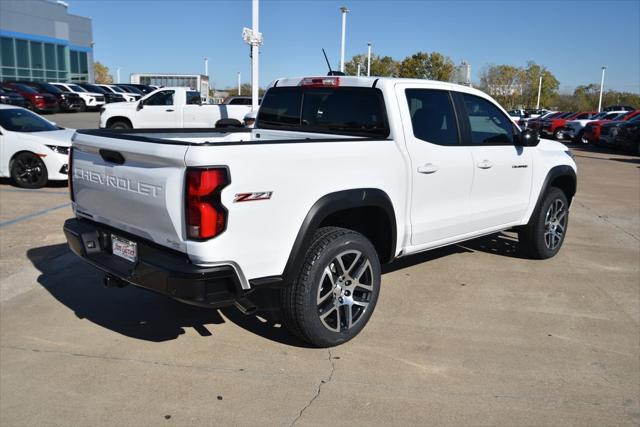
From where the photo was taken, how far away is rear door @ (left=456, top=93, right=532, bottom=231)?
5176 mm

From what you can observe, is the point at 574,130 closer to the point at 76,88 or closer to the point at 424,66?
the point at 424,66

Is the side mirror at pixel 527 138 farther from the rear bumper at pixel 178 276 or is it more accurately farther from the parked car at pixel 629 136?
the parked car at pixel 629 136

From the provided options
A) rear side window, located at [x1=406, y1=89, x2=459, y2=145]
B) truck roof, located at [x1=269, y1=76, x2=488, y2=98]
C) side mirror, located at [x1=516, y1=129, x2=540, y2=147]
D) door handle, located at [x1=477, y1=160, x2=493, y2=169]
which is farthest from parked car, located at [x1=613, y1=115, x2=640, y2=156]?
rear side window, located at [x1=406, y1=89, x2=459, y2=145]

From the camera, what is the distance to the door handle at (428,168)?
4514mm

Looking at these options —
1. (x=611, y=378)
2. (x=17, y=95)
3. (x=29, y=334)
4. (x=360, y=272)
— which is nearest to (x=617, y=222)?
(x=611, y=378)

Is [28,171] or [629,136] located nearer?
[28,171]

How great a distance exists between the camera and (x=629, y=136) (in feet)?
66.8

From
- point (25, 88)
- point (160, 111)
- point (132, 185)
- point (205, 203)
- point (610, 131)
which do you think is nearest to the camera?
point (205, 203)

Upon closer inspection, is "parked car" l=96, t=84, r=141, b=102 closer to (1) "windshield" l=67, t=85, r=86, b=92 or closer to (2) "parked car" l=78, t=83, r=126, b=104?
(2) "parked car" l=78, t=83, r=126, b=104

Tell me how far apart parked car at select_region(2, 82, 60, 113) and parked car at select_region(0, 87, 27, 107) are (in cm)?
60

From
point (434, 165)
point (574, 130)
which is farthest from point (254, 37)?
point (574, 130)

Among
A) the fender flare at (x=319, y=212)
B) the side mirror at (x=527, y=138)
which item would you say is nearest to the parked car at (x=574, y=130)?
the side mirror at (x=527, y=138)

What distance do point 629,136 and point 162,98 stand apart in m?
16.2

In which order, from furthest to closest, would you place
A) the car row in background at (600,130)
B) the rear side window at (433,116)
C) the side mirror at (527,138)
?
the car row in background at (600,130) < the side mirror at (527,138) < the rear side window at (433,116)
